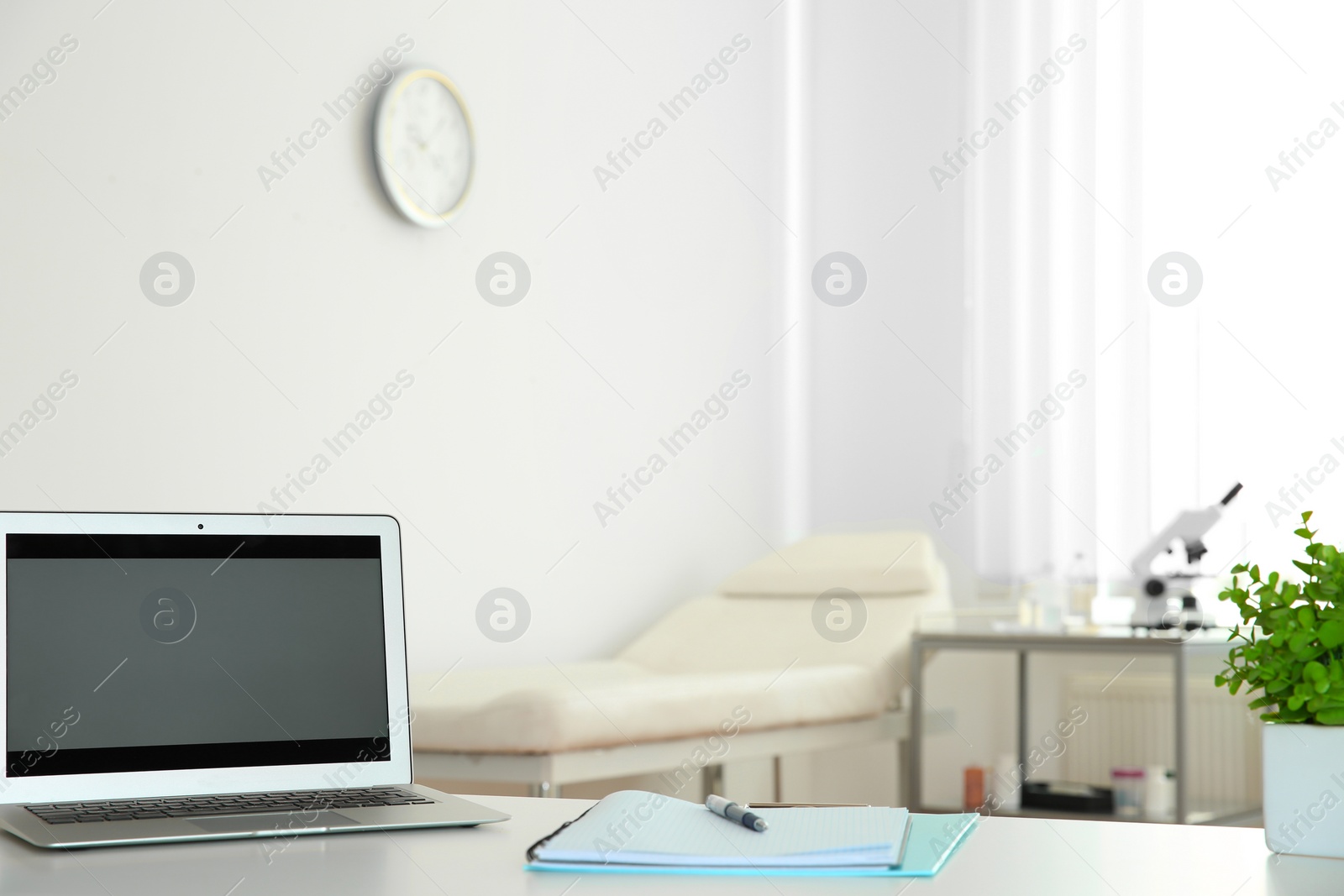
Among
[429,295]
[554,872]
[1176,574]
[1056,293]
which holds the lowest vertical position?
[554,872]

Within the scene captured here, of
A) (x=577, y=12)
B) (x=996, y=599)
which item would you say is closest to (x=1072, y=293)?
(x=996, y=599)

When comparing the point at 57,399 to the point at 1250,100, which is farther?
the point at 1250,100

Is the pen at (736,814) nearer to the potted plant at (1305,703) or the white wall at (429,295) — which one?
the potted plant at (1305,703)

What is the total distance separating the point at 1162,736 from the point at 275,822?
3104mm

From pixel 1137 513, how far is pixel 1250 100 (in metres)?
1.09

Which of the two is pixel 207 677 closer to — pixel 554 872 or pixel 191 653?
pixel 191 653

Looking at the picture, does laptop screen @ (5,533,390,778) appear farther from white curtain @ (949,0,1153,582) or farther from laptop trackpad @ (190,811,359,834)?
white curtain @ (949,0,1153,582)

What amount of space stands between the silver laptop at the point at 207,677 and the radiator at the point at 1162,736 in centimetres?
289

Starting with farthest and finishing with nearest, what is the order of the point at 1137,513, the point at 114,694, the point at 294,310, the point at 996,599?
1. the point at 996,599
2. the point at 1137,513
3. the point at 294,310
4. the point at 114,694

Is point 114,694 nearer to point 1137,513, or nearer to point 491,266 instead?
point 491,266

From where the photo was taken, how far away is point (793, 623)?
340 cm

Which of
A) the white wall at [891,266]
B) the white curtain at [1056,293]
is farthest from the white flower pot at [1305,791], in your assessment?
the white wall at [891,266]

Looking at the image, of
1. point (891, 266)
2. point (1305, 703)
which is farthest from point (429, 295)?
point (1305, 703)

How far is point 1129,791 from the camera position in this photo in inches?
125
